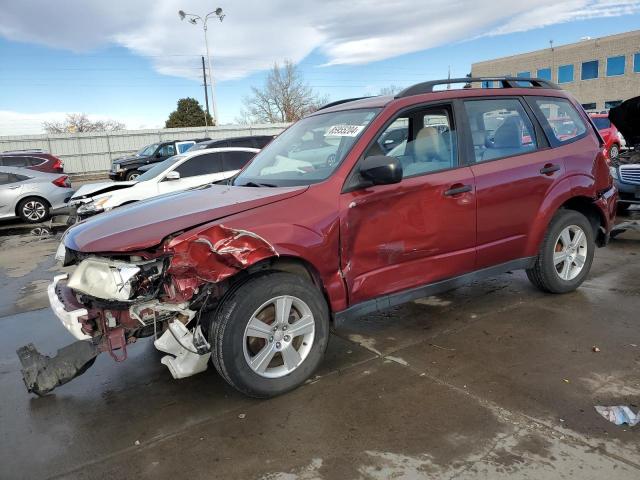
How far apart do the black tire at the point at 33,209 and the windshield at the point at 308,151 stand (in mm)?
10425

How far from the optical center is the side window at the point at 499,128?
4160mm

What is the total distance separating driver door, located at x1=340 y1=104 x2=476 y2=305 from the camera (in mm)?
3488

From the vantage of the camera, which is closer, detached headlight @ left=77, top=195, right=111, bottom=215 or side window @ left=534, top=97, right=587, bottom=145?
side window @ left=534, top=97, right=587, bottom=145

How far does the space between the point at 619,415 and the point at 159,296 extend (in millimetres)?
2764

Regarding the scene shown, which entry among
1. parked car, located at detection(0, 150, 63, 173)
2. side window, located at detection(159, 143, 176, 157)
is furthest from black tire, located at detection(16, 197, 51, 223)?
side window, located at detection(159, 143, 176, 157)

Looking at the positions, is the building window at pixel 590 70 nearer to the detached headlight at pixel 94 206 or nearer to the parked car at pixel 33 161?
the parked car at pixel 33 161

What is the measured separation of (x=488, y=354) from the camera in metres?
3.75

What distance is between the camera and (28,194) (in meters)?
12.6

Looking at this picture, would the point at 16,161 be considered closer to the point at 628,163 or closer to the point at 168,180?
the point at 168,180

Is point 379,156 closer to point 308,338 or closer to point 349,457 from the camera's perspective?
point 308,338

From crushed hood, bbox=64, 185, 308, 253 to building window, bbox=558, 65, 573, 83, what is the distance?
51132 mm

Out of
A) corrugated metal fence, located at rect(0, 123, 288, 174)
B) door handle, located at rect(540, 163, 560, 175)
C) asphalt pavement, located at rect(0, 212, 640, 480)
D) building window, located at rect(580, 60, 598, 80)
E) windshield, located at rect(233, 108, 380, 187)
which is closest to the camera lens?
asphalt pavement, located at rect(0, 212, 640, 480)

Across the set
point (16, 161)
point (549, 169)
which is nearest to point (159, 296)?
point (549, 169)

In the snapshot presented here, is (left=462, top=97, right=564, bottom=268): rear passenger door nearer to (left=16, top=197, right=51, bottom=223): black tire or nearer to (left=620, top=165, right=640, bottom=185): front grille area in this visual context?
(left=620, top=165, right=640, bottom=185): front grille area
